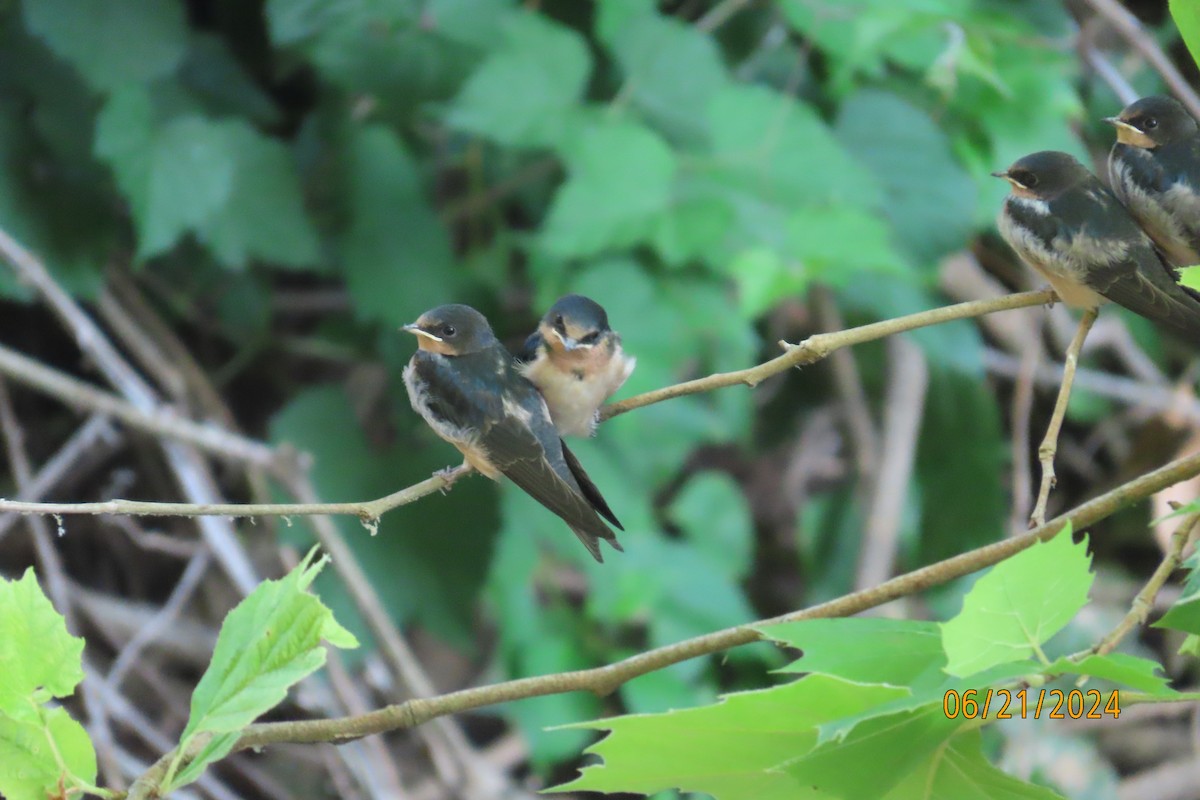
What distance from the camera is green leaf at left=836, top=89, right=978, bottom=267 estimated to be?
117 inches

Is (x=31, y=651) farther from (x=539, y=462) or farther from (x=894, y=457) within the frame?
(x=894, y=457)

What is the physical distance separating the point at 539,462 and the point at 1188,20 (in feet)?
2.80

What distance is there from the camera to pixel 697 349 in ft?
9.02

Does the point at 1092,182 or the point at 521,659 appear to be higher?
the point at 1092,182

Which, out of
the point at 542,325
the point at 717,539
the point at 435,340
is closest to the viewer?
the point at 435,340

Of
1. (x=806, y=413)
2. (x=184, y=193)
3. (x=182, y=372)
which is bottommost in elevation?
(x=806, y=413)

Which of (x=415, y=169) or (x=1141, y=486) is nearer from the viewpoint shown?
(x=1141, y=486)

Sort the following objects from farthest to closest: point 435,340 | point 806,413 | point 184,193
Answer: point 806,413 < point 184,193 < point 435,340

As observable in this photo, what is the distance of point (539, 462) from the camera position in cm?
145

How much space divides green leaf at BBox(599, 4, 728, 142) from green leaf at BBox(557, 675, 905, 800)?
7.34 ft

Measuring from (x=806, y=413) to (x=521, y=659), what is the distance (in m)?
1.28

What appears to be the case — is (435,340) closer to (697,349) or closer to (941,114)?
(697,349)

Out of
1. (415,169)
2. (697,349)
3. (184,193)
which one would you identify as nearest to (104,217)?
(184,193)
